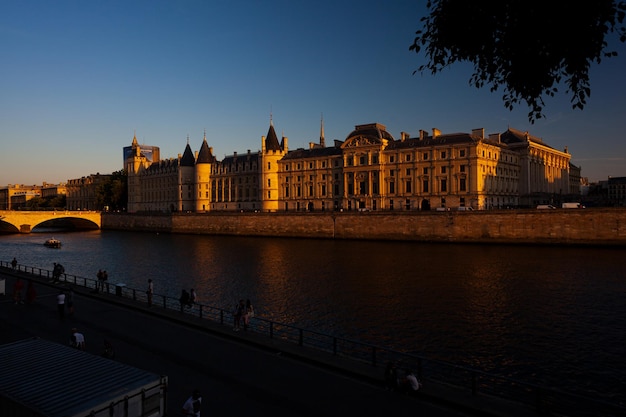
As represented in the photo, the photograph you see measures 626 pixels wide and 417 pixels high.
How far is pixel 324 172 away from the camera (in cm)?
10938

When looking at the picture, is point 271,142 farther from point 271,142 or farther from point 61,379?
point 61,379

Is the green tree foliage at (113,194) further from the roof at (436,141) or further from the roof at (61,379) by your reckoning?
the roof at (61,379)

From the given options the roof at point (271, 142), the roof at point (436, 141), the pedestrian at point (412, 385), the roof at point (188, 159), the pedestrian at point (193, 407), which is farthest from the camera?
the roof at point (188, 159)

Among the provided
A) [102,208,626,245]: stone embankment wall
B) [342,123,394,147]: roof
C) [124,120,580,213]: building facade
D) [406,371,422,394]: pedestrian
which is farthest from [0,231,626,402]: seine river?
[342,123,394,147]: roof

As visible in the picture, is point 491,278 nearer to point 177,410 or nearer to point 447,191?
point 177,410

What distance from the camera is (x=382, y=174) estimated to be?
98.5 m

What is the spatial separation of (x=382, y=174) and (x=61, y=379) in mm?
90518

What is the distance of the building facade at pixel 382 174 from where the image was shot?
89.8 metres

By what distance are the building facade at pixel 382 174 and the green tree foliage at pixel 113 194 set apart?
32.0 metres

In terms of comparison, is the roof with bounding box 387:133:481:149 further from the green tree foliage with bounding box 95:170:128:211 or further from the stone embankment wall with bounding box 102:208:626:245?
the green tree foliage with bounding box 95:170:128:211

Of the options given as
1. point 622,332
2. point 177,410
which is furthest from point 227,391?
point 622,332

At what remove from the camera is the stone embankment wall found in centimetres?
6406

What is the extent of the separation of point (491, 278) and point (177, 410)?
3646 cm

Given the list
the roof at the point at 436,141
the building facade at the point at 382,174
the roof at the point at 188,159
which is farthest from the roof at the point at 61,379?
the roof at the point at 188,159
